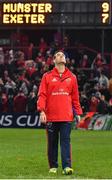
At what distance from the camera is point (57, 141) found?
11719mm

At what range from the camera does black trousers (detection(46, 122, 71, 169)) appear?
11398 mm


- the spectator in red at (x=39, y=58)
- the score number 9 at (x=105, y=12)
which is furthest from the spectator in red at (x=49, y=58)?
the score number 9 at (x=105, y=12)

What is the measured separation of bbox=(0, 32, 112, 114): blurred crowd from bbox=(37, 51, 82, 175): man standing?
59.5 ft

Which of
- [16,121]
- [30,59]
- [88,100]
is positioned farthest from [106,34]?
[16,121]

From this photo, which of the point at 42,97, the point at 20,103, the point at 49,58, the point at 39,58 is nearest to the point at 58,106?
the point at 42,97

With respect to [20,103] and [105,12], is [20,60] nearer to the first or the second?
[20,103]

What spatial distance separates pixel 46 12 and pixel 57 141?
1553cm

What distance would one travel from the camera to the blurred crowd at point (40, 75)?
3058cm

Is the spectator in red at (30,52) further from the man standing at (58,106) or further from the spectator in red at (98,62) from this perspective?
the man standing at (58,106)

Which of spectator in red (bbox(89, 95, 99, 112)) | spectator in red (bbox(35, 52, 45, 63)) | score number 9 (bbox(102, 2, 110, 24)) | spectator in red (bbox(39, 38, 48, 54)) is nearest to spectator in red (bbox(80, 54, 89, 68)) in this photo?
spectator in red (bbox(35, 52, 45, 63))

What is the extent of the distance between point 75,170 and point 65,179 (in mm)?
1498

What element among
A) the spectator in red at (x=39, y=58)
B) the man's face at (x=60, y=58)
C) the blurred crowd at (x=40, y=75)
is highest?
the man's face at (x=60, y=58)

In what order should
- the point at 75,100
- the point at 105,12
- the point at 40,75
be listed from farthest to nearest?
the point at 40,75, the point at 105,12, the point at 75,100

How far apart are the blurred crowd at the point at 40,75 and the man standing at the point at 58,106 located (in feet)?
59.5
